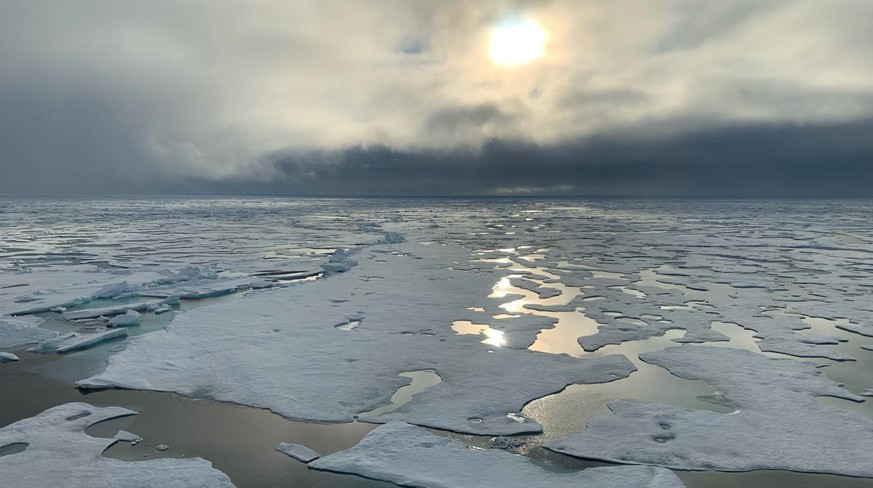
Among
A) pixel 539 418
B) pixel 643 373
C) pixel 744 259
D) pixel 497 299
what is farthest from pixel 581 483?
pixel 744 259

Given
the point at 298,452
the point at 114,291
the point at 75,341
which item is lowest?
the point at 298,452

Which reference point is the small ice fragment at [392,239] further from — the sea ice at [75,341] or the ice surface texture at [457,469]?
the ice surface texture at [457,469]

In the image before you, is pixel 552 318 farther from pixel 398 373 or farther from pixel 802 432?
pixel 802 432

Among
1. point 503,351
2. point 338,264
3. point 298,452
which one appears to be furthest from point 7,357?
point 338,264

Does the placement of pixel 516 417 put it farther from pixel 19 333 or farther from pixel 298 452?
pixel 19 333

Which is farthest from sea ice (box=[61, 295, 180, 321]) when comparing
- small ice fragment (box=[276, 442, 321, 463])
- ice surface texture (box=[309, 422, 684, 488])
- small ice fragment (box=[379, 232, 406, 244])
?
small ice fragment (box=[379, 232, 406, 244])

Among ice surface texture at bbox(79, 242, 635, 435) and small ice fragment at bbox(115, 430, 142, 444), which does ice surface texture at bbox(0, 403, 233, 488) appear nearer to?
small ice fragment at bbox(115, 430, 142, 444)

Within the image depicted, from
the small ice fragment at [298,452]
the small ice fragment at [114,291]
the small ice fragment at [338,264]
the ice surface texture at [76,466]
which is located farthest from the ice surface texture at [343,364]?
the small ice fragment at [338,264]
